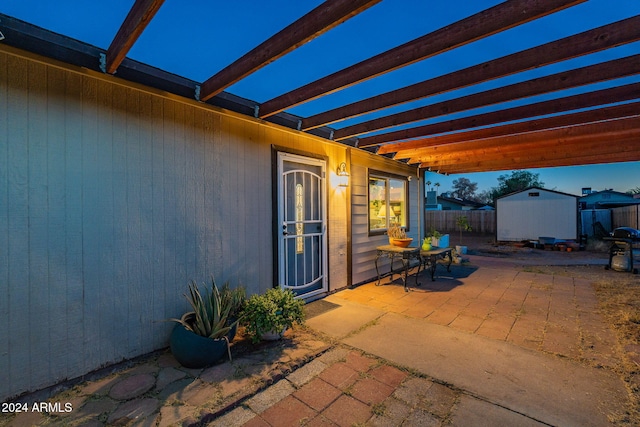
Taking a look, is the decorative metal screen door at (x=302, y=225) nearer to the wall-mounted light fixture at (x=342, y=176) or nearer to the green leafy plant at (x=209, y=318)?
the wall-mounted light fixture at (x=342, y=176)

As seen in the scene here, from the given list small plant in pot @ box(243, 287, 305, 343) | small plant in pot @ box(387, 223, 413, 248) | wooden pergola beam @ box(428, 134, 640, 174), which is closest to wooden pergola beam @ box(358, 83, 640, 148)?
small plant in pot @ box(387, 223, 413, 248)

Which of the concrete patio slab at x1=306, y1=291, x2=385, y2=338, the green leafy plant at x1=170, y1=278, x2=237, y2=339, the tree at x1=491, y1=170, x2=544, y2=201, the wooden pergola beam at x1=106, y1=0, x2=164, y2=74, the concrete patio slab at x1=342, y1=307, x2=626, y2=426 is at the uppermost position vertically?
the tree at x1=491, y1=170, x2=544, y2=201

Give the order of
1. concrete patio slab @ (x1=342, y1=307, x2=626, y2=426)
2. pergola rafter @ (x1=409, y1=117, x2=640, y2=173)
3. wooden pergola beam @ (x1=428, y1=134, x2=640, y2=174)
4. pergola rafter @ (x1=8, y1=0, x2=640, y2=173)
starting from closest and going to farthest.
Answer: pergola rafter @ (x1=8, y1=0, x2=640, y2=173)
concrete patio slab @ (x1=342, y1=307, x2=626, y2=426)
pergola rafter @ (x1=409, y1=117, x2=640, y2=173)
wooden pergola beam @ (x1=428, y1=134, x2=640, y2=174)

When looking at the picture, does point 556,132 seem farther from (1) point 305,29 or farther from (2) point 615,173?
(2) point 615,173

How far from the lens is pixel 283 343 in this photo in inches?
106

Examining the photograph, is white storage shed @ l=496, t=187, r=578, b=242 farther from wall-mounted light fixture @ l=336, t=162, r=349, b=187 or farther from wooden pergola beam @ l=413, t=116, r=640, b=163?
wall-mounted light fixture @ l=336, t=162, r=349, b=187

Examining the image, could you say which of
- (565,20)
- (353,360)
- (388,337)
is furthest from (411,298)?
(565,20)

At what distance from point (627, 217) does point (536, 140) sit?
959 centimetres

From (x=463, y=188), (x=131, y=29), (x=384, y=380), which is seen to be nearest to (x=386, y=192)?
(x=384, y=380)

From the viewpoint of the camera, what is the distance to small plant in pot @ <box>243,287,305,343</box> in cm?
259

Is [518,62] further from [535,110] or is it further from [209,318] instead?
[209,318]

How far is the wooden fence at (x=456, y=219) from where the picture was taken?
47.9 ft

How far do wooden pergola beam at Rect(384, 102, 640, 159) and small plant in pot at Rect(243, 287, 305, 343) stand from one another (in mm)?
3439

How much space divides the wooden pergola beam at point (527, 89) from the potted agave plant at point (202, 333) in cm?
284
